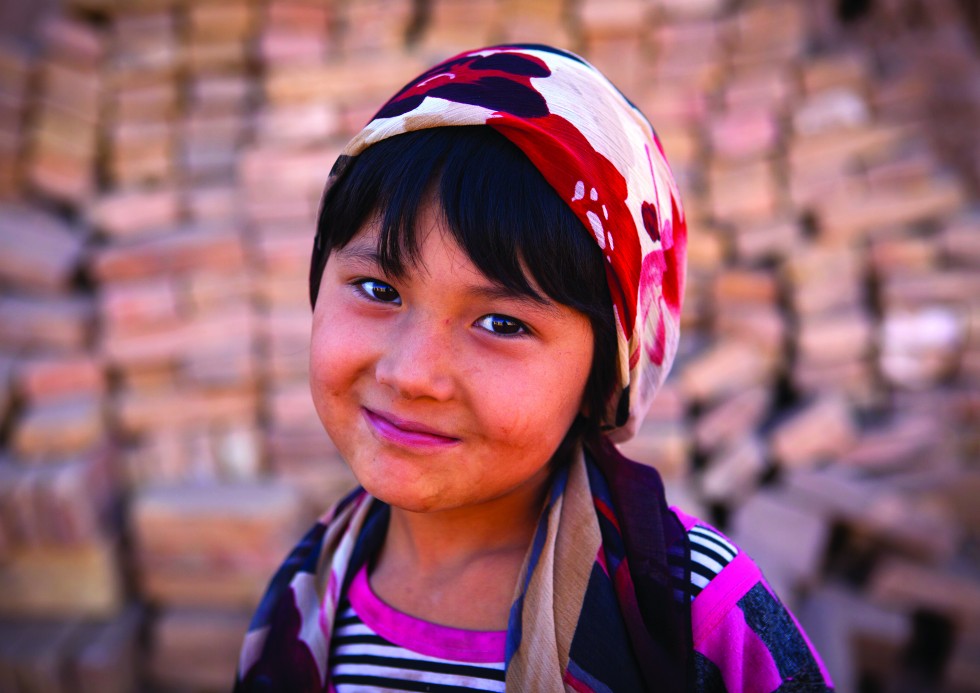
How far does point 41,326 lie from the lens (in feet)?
9.66

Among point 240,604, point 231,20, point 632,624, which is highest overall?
point 231,20

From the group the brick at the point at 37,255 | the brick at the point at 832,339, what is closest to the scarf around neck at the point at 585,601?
the brick at the point at 832,339

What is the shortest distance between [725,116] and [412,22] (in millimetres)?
1588

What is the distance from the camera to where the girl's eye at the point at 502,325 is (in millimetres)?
926

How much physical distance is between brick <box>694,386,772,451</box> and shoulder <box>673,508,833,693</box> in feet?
6.62

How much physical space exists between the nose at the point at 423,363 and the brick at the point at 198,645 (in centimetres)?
214

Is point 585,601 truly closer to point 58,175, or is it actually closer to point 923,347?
point 923,347

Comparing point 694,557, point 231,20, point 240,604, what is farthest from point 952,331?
point 231,20

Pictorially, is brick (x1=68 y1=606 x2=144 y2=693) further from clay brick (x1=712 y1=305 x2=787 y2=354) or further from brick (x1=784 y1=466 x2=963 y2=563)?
clay brick (x1=712 y1=305 x2=787 y2=354)

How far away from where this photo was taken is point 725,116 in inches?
143

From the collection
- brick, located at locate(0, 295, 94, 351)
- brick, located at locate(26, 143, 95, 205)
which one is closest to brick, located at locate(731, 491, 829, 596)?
brick, located at locate(0, 295, 94, 351)

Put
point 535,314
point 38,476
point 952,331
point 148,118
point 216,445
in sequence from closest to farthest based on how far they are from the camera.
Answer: point 535,314 → point 38,476 → point 216,445 → point 952,331 → point 148,118

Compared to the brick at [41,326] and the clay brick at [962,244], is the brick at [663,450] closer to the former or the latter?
the clay brick at [962,244]

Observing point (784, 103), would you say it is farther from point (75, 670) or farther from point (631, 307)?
point (75, 670)
